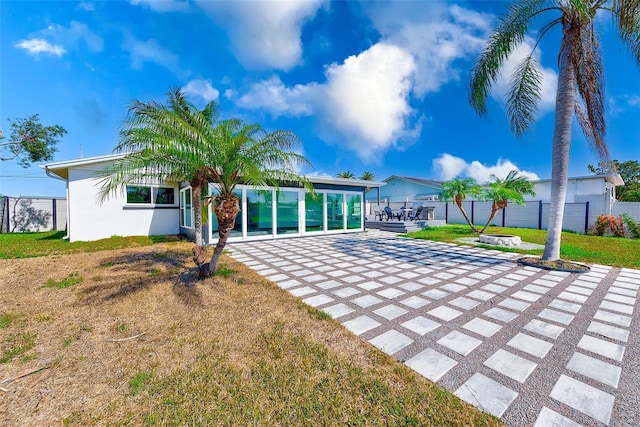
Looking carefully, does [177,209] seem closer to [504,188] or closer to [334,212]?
[334,212]

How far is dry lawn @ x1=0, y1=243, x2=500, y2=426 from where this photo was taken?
1.70 m

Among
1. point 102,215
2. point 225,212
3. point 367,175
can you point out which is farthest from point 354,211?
point 367,175

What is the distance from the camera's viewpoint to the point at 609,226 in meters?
11.4

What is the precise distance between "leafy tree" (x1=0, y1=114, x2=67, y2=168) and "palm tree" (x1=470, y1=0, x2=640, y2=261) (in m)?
23.0

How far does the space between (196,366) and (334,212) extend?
10152 millimetres

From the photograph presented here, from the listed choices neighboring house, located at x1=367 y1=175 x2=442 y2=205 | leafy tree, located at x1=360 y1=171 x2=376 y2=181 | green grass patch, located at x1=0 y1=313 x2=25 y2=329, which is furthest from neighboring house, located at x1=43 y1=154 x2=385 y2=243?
leafy tree, located at x1=360 y1=171 x2=376 y2=181

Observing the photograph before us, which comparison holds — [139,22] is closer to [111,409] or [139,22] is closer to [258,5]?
[258,5]

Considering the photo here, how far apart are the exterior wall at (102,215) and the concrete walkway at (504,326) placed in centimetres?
746

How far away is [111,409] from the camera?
68.6 inches

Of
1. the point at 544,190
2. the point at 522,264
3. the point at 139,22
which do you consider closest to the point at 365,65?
the point at 139,22

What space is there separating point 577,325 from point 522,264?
357 centimetres

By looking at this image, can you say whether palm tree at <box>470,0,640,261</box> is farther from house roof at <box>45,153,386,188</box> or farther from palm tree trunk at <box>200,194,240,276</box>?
palm tree trunk at <box>200,194,240,276</box>

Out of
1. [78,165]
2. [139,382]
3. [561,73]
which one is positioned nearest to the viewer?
[139,382]

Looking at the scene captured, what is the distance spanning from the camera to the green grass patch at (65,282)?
4477mm
